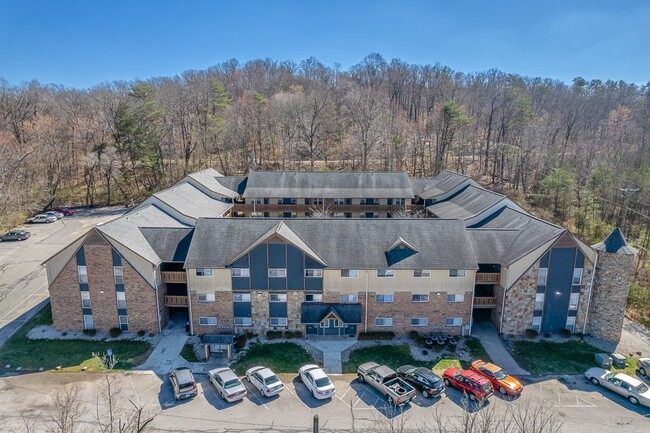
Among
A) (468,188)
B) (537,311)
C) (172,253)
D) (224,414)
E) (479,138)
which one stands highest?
(479,138)

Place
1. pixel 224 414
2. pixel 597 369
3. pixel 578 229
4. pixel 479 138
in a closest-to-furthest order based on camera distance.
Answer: pixel 224 414 → pixel 597 369 → pixel 578 229 → pixel 479 138

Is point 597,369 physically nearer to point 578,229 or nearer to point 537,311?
point 537,311

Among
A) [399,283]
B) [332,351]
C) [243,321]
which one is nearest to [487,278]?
[399,283]

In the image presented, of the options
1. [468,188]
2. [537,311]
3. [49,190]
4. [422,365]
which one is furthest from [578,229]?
[49,190]

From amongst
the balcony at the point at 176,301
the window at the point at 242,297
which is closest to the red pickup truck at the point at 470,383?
the window at the point at 242,297

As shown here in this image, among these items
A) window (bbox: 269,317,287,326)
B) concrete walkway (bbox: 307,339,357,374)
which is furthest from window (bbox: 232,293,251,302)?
concrete walkway (bbox: 307,339,357,374)

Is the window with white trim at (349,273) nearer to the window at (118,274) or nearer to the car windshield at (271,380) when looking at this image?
the car windshield at (271,380)

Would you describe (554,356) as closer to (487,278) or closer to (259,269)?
(487,278)
